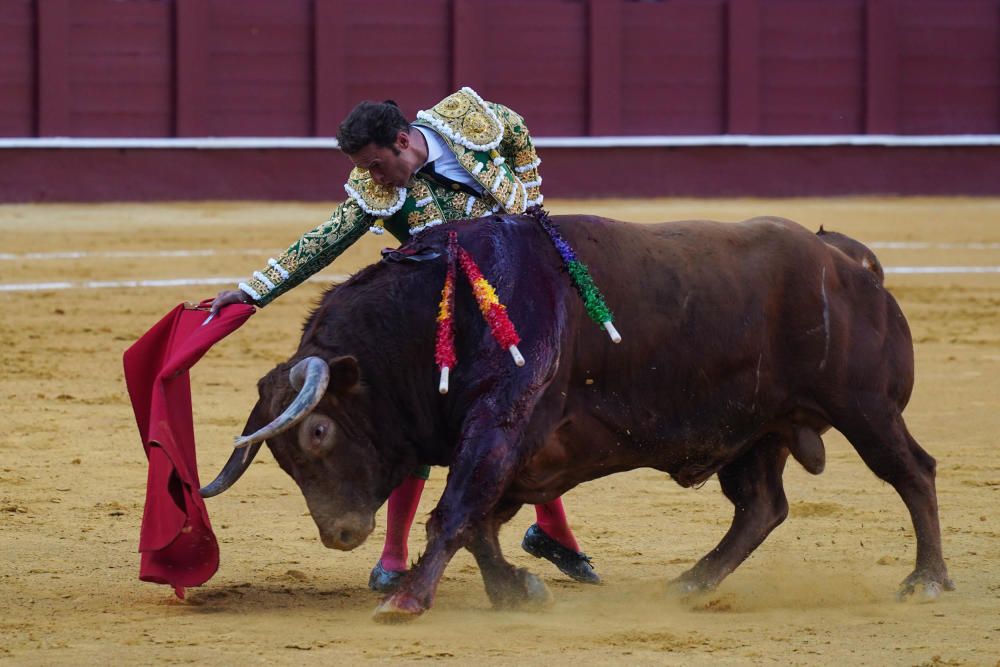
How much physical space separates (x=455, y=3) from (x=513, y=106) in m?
0.88

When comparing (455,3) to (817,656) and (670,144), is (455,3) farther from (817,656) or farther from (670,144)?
(817,656)

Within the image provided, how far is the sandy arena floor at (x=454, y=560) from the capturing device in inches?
124

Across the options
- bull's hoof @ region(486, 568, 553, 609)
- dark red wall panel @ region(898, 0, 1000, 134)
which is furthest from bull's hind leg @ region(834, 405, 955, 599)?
dark red wall panel @ region(898, 0, 1000, 134)

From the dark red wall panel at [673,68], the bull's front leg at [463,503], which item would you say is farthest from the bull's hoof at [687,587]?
the dark red wall panel at [673,68]

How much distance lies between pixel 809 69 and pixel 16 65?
6.03m

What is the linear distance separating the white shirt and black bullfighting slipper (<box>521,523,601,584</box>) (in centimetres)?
83

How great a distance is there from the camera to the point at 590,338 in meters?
3.51

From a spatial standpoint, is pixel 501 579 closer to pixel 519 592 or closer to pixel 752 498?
pixel 519 592

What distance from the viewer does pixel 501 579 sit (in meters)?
3.48

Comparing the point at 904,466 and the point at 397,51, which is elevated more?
the point at 397,51

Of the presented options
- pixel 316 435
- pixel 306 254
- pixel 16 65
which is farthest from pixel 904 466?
pixel 16 65

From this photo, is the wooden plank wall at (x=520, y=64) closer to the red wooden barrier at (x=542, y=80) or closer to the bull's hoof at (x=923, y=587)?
the red wooden barrier at (x=542, y=80)

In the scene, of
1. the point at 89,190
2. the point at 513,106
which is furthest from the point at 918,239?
the point at 89,190

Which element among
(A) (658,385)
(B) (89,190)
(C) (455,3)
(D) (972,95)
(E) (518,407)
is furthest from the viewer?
(D) (972,95)
